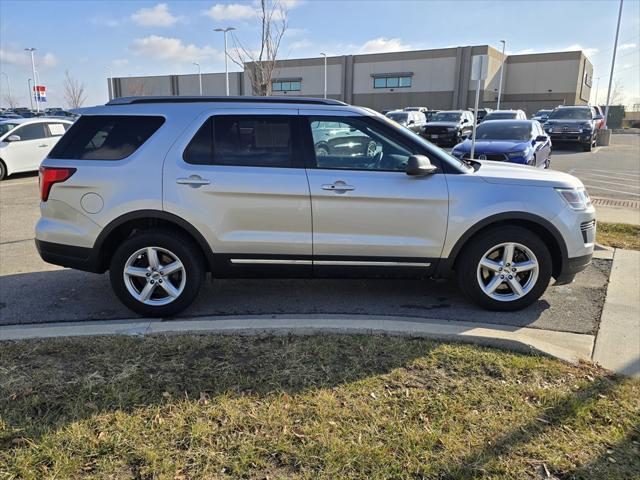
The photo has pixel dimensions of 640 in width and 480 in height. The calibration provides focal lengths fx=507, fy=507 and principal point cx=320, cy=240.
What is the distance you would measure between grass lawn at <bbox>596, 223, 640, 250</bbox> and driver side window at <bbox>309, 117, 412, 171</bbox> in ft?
14.0

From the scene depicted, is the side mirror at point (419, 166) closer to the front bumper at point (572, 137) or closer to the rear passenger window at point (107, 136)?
the rear passenger window at point (107, 136)

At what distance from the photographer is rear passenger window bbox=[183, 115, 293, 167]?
169 inches

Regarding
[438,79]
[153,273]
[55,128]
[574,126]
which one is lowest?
[153,273]

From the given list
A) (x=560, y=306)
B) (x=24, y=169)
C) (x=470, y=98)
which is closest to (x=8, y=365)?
(x=560, y=306)

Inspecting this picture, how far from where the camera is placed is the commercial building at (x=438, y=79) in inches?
2196

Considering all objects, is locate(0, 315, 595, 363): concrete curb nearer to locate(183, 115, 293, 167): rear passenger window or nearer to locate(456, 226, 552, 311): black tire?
locate(456, 226, 552, 311): black tire

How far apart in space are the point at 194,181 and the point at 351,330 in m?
1.77

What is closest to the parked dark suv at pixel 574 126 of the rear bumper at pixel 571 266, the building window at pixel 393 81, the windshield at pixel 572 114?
the windshield at pixel 572 114

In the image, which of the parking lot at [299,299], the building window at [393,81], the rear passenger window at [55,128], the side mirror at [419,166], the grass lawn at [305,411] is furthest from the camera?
the building window at [393,81]

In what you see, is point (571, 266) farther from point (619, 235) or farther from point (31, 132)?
point (31, 132)

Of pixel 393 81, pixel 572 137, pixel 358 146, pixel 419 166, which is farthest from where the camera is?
pixel 393 81

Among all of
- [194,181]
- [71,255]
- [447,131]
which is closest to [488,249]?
[194,181]

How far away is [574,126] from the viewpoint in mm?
22953

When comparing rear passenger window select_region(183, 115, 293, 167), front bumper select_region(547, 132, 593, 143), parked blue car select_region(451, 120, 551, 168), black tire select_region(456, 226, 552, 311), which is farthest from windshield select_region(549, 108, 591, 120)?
rear passenger window select_region(183, 115, 293, 167)
